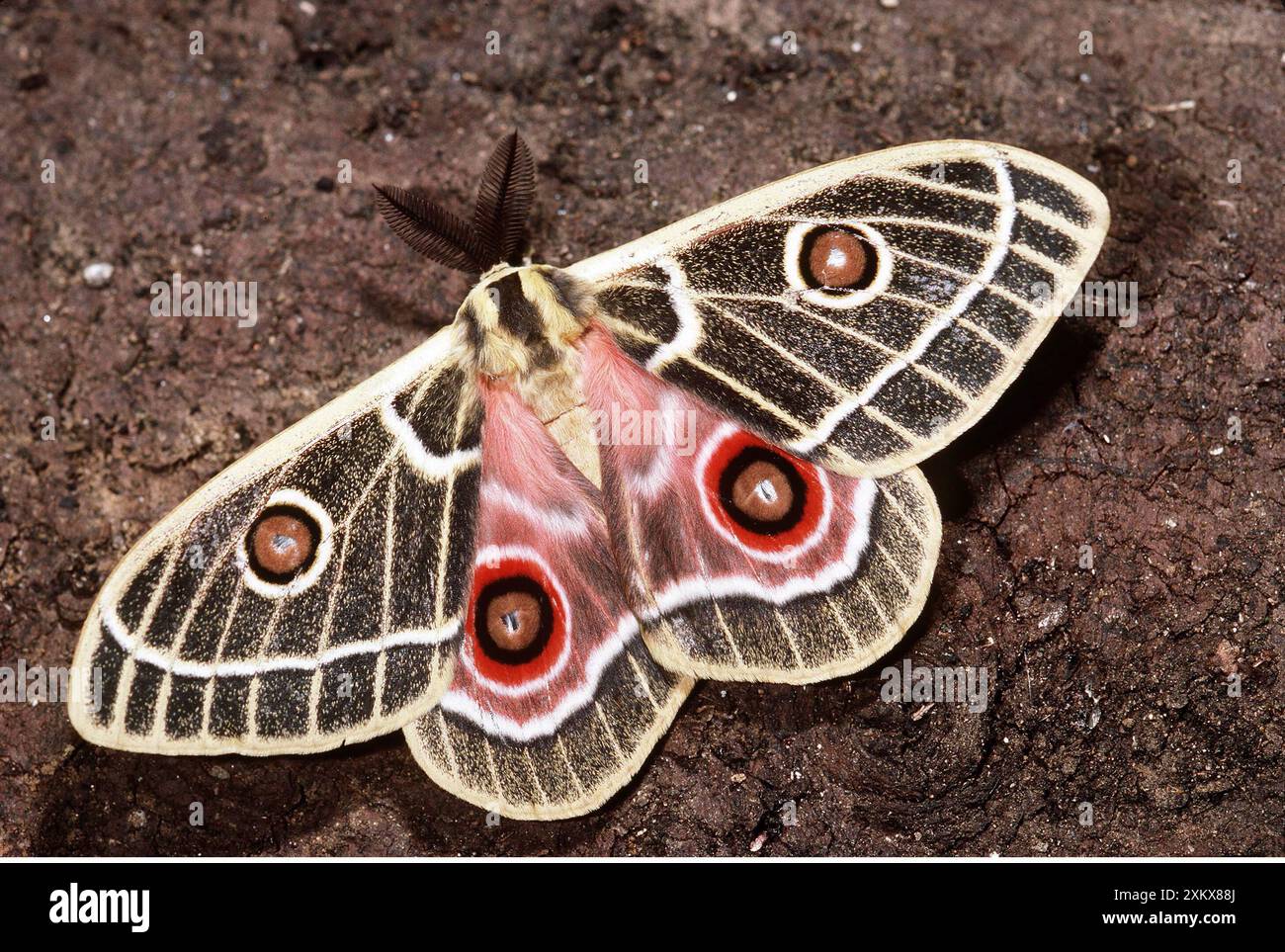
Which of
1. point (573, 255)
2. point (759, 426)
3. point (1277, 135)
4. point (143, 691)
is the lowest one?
point (143, 691)

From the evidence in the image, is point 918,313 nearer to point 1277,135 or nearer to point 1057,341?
point 1057,341

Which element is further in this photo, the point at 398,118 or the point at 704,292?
the point at 398,118

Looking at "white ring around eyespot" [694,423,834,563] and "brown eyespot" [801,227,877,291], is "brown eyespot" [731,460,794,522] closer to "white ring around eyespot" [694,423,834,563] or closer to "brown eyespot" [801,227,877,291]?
"white ring around eyespot" [694,423,834,563]

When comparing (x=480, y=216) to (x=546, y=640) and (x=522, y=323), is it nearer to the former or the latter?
(x=522, y=323)

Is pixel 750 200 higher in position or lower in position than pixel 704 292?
higher

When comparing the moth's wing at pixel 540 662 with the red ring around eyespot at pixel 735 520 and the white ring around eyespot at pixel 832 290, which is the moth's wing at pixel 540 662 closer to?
the red ring around eyespot at pixel 735 520

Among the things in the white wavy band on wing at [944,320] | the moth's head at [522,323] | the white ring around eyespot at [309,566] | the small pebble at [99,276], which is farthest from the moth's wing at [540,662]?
the small pebble at [99,276]

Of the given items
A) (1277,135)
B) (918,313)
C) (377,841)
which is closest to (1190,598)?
(918,313)
